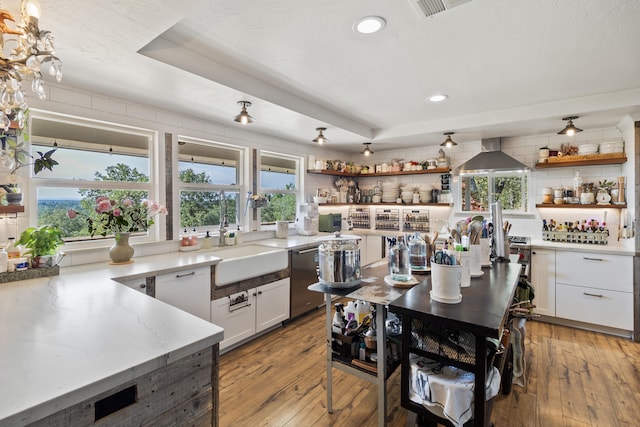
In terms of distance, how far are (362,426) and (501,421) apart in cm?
89

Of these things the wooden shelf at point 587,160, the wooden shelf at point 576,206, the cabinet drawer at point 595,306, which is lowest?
the cabinet drawer at point 595,306

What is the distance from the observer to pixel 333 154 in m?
5.07

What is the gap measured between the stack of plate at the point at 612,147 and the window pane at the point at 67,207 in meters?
4.89

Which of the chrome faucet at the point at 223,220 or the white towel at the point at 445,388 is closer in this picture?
the white towel at the point at 445,388

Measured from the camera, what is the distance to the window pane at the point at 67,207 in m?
2.30

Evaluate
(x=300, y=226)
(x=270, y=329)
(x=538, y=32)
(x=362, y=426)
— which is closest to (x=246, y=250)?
(x=270, y=329)

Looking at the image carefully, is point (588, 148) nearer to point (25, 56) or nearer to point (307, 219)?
point (307, 219)

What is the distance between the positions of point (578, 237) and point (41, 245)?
5119 mm

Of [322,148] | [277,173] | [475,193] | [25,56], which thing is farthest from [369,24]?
→ [475,193]

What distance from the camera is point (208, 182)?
339 centimetres

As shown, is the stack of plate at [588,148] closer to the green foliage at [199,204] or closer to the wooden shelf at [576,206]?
the wooden shelf at [576,206]

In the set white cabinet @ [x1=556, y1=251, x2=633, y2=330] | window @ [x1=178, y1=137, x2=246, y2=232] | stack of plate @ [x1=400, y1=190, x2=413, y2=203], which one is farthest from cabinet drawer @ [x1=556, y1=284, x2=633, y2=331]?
window @ [x1=178, y1=137, x2=246, y2=232]

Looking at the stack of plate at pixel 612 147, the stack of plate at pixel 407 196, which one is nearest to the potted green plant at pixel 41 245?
the stack of plate at pixel 407 196

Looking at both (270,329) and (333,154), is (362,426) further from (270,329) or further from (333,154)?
(333,154)
